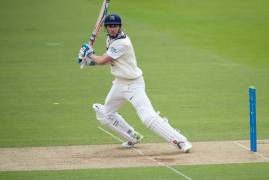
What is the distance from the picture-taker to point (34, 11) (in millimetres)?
31500

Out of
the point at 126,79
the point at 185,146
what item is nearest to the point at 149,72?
the point at 126,79

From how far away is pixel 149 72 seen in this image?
1991 centimetres

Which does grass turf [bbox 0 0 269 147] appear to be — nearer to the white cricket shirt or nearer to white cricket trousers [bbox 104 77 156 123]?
white cricket trousers [bbox 104 77 156 123]

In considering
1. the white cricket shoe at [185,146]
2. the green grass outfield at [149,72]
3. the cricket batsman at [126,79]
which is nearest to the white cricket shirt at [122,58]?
the cricket batsman at [126,79]

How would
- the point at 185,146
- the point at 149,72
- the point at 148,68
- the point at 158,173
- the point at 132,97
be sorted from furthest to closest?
the point at 148,68
the point at 149,72
the point at 132,97
the point at 185,146
the point at 158,173

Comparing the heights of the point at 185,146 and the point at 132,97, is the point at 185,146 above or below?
below

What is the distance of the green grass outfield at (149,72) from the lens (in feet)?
43.2

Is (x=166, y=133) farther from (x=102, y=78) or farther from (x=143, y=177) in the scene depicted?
(x=102, y=78)

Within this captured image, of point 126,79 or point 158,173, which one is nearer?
point 158,173

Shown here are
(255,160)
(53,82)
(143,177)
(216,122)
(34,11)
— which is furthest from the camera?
(34,11)

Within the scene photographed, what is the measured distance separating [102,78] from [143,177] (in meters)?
9.13

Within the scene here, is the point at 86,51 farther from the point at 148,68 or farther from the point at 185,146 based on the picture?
the point at 148,68

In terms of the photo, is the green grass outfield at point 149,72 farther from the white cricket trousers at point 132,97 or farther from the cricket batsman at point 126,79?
the white cricket trousers at point 132,97

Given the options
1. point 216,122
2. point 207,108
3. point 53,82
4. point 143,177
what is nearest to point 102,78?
point 53,82
